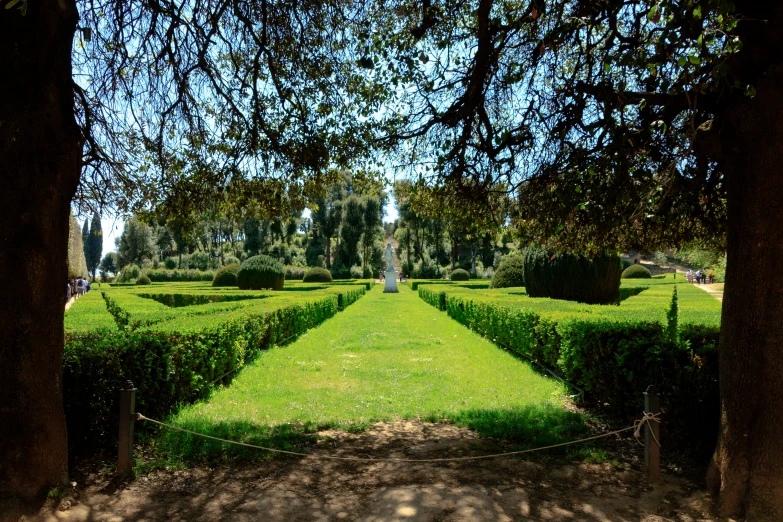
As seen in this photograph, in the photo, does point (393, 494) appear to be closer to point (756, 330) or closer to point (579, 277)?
point (756, 330)

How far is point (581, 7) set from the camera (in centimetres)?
513

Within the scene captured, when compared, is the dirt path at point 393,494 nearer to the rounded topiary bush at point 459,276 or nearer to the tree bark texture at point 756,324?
the tree bark texture at point 756,324

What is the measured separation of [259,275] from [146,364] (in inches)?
782

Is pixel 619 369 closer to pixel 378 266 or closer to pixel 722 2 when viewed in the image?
pixel 722 2

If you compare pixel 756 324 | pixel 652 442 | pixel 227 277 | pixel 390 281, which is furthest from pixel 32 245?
pixel 390 281

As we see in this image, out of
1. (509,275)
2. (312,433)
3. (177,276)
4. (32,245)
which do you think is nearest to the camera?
(32,245)

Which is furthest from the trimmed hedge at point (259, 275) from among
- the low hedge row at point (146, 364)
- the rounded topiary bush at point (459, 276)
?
the rounded topiary bush at point (459, 276)

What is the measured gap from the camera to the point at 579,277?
48.0 feet

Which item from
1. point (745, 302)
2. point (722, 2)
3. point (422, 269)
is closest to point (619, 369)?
point (745, 302)

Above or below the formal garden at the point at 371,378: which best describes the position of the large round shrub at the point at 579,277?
above

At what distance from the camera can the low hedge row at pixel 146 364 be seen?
4121 mm

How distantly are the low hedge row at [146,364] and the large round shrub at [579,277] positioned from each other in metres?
9.48

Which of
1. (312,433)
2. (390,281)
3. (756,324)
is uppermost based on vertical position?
(756,324)

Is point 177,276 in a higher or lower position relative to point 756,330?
lower
